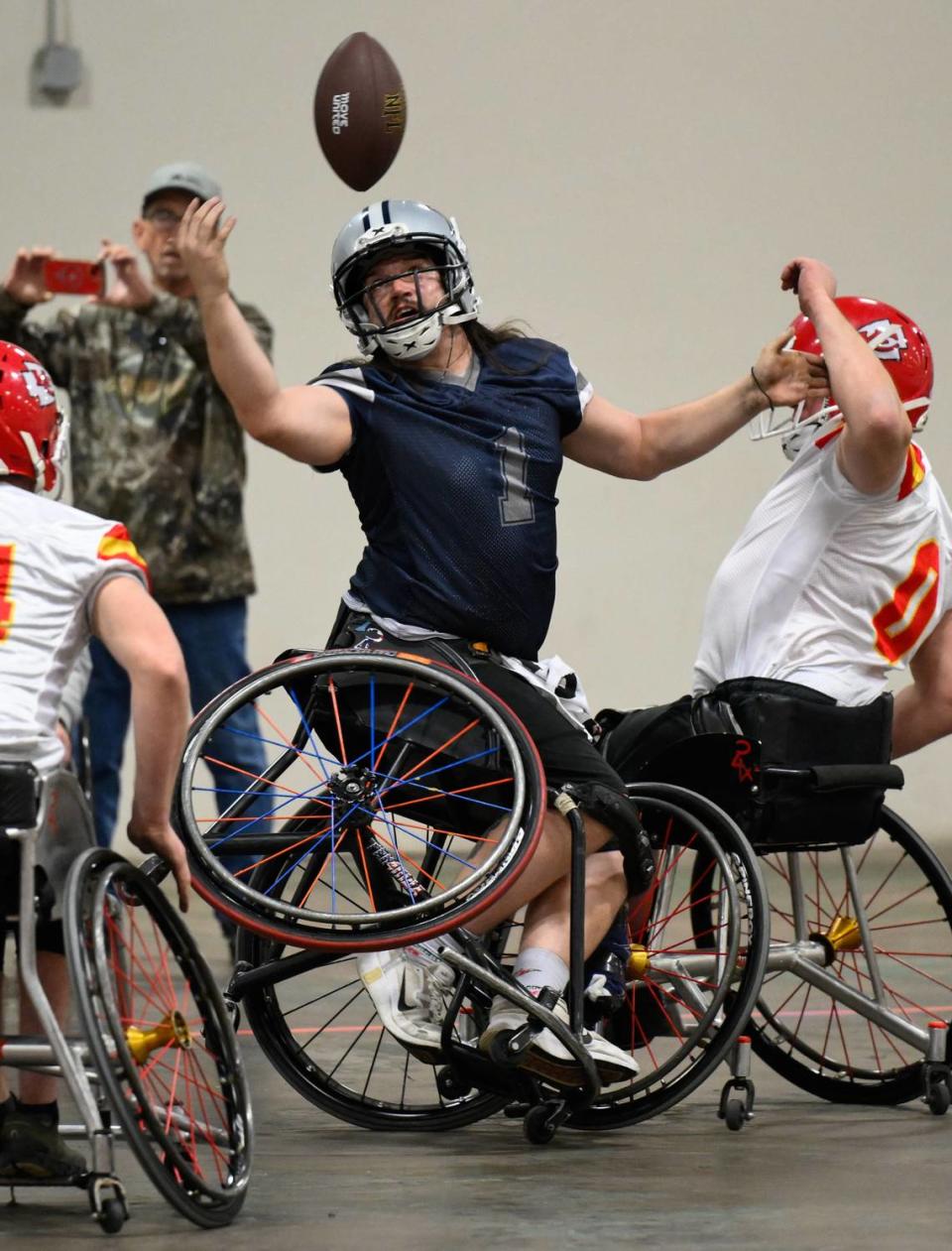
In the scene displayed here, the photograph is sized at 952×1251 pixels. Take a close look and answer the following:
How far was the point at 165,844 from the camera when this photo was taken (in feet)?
9.94

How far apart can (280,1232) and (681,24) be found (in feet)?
20.8

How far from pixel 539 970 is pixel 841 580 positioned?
38.3 inches

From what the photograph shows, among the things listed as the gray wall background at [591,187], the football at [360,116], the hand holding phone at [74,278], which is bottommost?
the football at [360,116]

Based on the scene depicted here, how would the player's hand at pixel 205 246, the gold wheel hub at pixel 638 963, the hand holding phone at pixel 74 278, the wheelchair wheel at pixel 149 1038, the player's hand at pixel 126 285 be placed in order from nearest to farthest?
the wheelchair wheel at pixel 149 1038 → the player's hand at pixel 205 246 → the gold wheel hub at pixel 638 963 → the player's hand at pixel 126 285 → the hand holding phone at pixel 74 278

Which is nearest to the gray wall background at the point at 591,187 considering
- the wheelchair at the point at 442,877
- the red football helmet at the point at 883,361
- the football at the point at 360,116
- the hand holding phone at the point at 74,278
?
the hand holding phone at the point at 74,278

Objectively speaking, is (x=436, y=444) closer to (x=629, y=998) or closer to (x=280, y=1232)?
(x=629, y=998)

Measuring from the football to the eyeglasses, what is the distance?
1538mm

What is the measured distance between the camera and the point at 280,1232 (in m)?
2.89

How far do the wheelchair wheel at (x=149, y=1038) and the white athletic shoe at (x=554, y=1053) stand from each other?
48 cm

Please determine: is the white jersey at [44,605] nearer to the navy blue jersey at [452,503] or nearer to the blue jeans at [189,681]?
the navy blue jersey at [452,503]

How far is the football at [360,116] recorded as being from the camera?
4078 millimetres

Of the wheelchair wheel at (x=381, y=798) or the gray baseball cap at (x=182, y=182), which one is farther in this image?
the gray baseball cap at (x=182, y=182)

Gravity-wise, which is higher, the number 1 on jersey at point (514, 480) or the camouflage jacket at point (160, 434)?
the camouflage jacket at point (160, 434)

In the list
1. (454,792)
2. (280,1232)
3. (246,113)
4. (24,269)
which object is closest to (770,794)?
(454,792)
